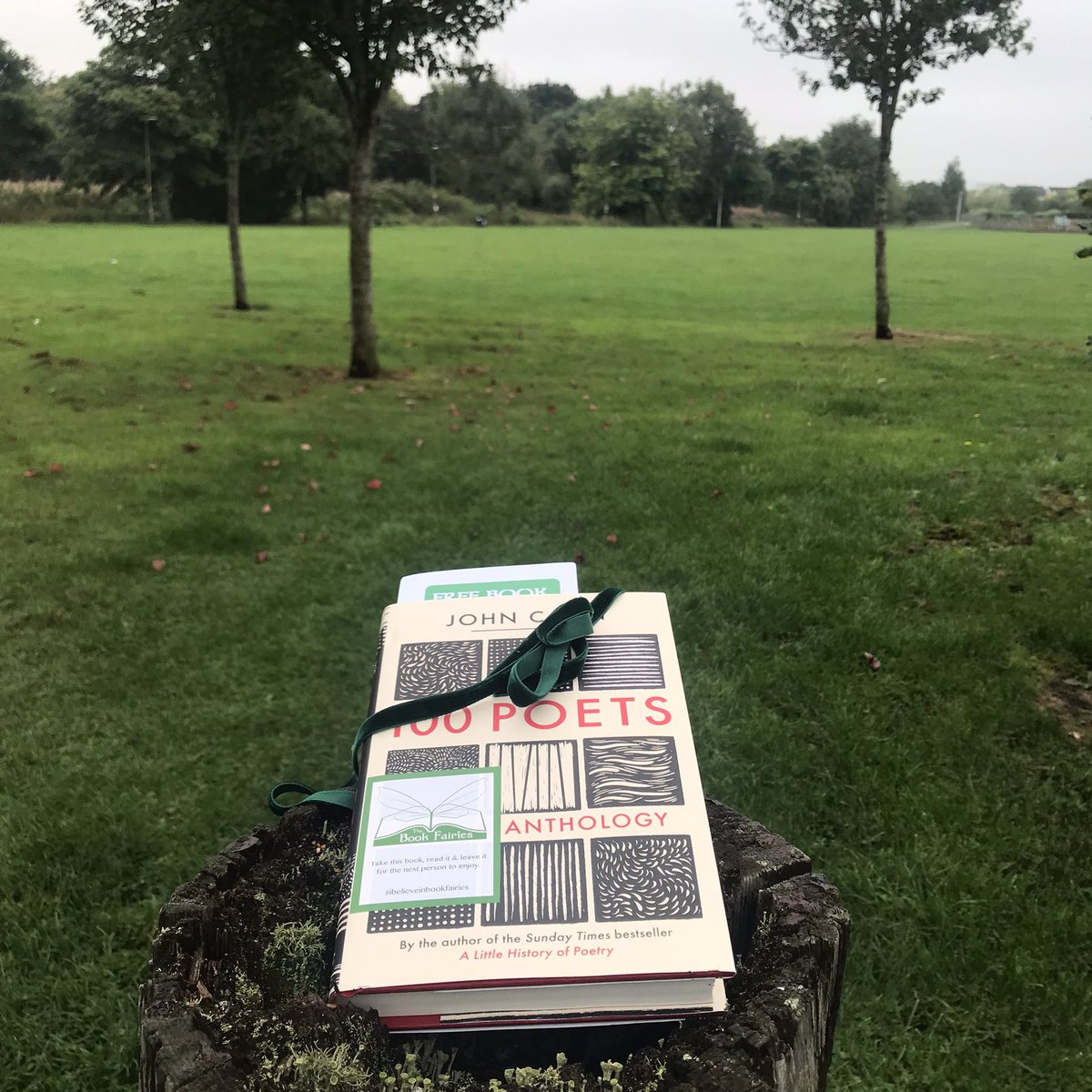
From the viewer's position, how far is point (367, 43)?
9.10 m

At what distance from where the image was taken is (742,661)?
429 cm

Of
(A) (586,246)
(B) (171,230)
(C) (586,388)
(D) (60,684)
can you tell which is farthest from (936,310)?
(B) (171,230)

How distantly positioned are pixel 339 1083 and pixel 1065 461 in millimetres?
7106

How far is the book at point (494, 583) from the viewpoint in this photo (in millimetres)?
1744

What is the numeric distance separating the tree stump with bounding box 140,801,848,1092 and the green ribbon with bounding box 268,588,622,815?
0.97 ft

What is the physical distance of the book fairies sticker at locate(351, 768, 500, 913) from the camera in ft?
4.13

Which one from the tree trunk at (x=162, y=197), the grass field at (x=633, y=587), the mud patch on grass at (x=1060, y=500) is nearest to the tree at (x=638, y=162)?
the tree trunk at (x=162, y=197)

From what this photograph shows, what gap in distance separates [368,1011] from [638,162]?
7718cm

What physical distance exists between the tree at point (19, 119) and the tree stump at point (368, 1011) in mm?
14653

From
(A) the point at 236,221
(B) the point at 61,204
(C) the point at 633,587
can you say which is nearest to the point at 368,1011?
(C) the point at 633,587

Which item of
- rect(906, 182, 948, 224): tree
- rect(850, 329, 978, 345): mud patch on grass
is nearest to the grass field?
rect(850, 329, 978, 345): mud patch on grass

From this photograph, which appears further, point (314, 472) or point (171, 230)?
point (171, 230)

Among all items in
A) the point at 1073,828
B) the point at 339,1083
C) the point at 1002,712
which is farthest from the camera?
the point at 1002,712

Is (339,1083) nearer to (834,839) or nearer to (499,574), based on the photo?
(499,574)
